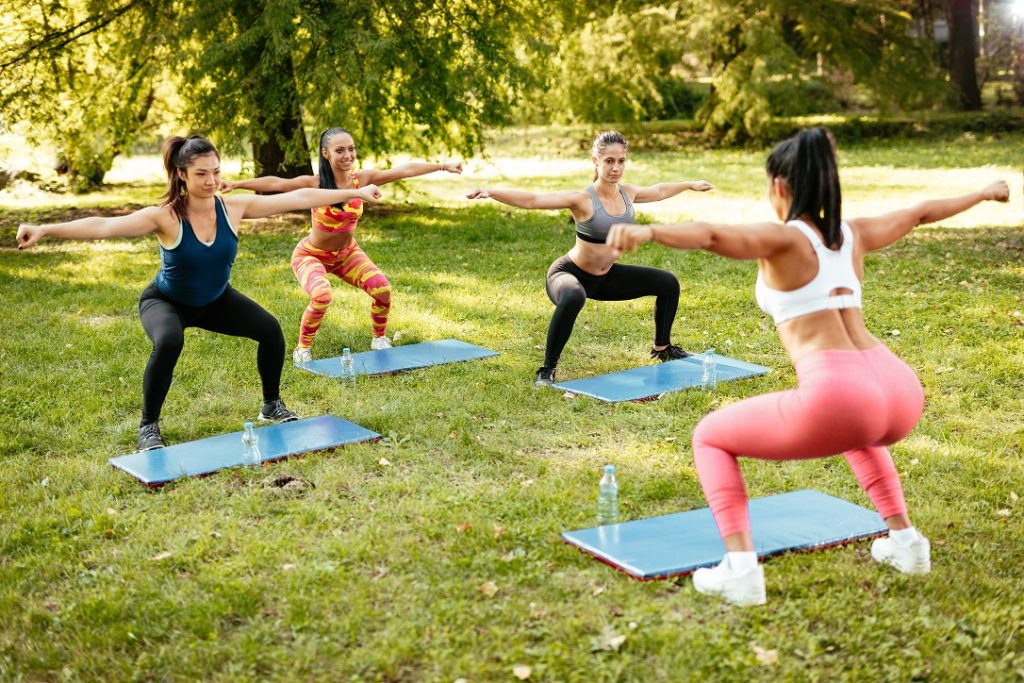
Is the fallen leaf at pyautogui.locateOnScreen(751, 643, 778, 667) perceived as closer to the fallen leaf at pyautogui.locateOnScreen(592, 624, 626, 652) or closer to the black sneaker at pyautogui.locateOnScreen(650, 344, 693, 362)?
the fallen leaf at pyautogui.locateOnScreen(592, 624, 626, 652)

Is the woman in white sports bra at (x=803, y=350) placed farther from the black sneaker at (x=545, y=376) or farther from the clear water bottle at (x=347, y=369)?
the clear water bottle at (x=347, y=369)

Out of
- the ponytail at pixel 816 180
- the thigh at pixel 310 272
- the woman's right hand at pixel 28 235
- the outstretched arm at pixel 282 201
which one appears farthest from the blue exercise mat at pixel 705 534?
the thigh at pixel 310 272

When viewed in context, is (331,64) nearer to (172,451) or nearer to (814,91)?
(172,451)

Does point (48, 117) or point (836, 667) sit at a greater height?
point (48, 117)

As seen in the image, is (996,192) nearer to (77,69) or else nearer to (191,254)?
(191,254)

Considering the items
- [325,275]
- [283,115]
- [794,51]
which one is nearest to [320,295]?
[325,275]

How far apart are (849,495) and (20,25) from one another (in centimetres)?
1389

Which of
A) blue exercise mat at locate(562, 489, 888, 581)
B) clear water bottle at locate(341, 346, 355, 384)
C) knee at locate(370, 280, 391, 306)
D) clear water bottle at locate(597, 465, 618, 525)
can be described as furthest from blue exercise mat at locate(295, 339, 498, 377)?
blue exercise mat at locate(562, 489, 888, 581)

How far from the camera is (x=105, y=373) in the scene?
802 centimetres

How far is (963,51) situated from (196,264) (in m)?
29.0

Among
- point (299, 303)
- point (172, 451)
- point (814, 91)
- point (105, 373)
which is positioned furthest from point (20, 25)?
point (814, 91)

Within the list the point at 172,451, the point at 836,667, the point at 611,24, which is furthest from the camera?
the point at 611,24

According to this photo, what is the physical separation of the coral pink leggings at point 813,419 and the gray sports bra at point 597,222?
12.4 feet

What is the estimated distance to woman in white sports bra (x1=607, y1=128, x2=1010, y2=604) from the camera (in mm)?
3721
